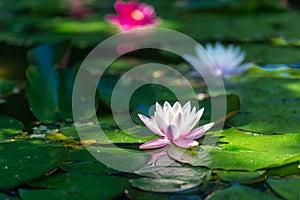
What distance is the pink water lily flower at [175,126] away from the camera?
152 centimetres

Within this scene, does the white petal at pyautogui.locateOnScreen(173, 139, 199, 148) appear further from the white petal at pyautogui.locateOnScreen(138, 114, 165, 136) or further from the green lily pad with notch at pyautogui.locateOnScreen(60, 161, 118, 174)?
the green lily pad with notch at pyautogui.locateOnScreen(60, 161, 118, 174)

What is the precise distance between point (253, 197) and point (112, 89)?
919 mm

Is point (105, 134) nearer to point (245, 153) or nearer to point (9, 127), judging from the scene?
point (9, 127)

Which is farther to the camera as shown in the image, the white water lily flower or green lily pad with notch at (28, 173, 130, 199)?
the white water lily flower

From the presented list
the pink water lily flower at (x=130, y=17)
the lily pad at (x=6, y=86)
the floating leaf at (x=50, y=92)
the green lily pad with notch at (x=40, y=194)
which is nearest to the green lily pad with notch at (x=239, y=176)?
the green lily pad with notch at (x=40, y=194)

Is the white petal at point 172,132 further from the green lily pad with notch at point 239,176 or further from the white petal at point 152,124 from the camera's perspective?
the green lily pad with notch at point 239,176

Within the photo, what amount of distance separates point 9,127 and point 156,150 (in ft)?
1.77

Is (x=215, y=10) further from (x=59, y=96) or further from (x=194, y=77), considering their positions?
(x=59, y=96)

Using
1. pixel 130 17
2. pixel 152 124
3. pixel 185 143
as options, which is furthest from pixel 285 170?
pixel 130 17

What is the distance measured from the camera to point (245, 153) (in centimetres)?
153

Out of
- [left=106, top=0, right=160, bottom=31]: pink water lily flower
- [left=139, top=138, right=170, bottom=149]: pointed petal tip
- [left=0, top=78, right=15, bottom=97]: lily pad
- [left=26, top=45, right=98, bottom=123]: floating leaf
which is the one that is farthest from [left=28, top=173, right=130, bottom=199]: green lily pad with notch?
[left=106, top=0, right=160, bottom=31]: pink water lily flower

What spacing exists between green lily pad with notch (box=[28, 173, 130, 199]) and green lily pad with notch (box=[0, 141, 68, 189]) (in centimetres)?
3

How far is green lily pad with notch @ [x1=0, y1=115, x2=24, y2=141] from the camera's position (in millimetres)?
1747

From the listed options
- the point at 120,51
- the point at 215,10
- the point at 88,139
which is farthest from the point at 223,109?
the point at 215,10
